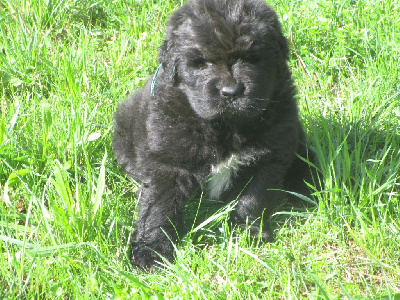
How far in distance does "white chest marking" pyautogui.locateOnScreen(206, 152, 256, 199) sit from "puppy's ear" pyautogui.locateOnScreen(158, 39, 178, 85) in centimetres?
54

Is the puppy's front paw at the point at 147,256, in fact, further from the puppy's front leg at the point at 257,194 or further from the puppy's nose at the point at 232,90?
the puppy's nose at the point at 232,90

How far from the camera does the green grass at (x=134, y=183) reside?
8.96ft

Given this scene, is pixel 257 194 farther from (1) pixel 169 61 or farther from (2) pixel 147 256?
(1) pixel 169 61

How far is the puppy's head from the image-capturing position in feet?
9.06

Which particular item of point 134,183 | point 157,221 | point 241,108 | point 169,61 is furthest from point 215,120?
point 134,183

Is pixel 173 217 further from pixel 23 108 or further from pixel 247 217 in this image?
pixel 23 108

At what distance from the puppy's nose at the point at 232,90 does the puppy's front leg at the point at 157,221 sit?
0.62 metres

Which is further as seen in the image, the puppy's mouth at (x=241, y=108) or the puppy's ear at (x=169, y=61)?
the puppy's ear at (x=169, y=61)

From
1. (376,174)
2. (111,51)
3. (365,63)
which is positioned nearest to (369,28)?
(365,63)

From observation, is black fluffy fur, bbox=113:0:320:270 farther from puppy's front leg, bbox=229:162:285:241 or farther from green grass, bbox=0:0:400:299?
green grass, bbox=0:0:400:299

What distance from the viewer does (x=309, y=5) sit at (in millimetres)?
4844

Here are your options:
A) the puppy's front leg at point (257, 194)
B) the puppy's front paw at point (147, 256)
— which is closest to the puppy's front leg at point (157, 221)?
the puppy's front paw at point (147, 256)

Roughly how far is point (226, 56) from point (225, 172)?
734 mm

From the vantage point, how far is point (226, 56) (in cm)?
278
